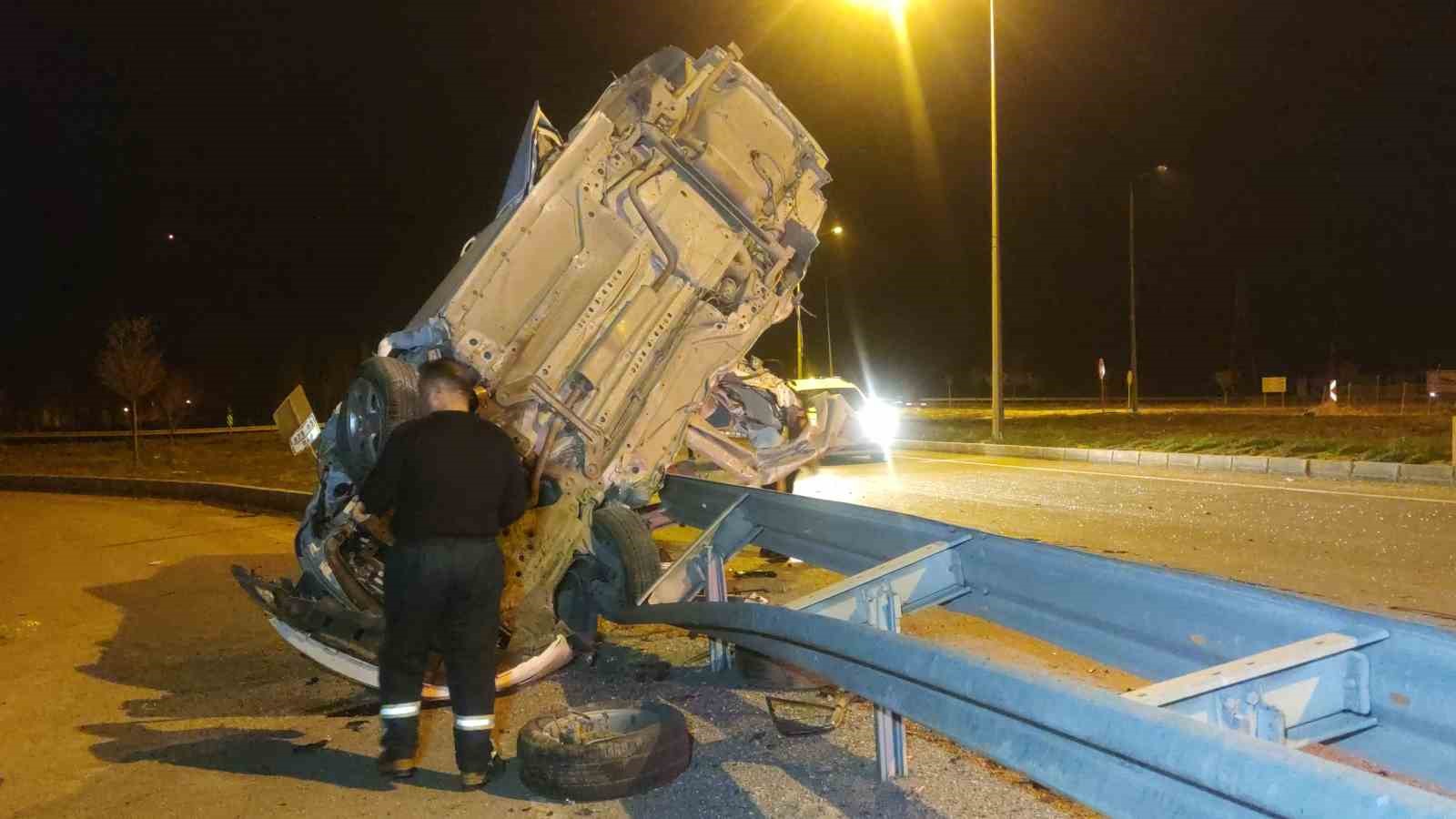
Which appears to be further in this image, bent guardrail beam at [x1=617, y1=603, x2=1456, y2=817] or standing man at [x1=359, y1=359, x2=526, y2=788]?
standing man at [x1=359, y1=359, x2=526, y2=788]

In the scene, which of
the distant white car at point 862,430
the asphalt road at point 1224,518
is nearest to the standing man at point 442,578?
the asphalt road at point 1224,518

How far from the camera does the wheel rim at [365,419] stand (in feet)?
18.8

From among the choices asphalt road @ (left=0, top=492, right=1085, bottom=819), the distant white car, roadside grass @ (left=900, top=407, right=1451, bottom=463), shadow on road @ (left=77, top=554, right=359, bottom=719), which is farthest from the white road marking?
shadow on road @ (left=77, top=554, right=359, bottom=719)

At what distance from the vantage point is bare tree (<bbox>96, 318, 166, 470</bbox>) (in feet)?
74.4

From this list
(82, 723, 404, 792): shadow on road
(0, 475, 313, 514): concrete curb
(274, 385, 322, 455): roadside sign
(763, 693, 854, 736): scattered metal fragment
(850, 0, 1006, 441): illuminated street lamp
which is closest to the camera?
(82, 723, 404, 792): shadow on road

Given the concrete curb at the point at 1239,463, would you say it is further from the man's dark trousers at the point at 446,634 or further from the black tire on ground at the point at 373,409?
the man's dark trousers at the point at 446,634

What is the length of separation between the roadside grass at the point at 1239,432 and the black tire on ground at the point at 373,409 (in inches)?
553

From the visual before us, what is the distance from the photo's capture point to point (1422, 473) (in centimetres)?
1410

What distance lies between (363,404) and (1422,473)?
13.6m

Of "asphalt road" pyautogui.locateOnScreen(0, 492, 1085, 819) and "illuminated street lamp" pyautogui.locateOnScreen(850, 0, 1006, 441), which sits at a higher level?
"illuminated street lamp" pyautogui.locateOnScreen(850, 0, 1006, 441)

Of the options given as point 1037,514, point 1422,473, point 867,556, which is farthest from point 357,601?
point 1422,473

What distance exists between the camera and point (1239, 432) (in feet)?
71.2

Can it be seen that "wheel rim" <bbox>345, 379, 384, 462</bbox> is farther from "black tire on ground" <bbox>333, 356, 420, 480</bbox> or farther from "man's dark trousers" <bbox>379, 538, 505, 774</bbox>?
"man's dark trousers" <bbox>379, 538, 505, 774</bbox>

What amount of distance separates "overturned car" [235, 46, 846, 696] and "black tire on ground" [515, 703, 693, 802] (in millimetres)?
1156
